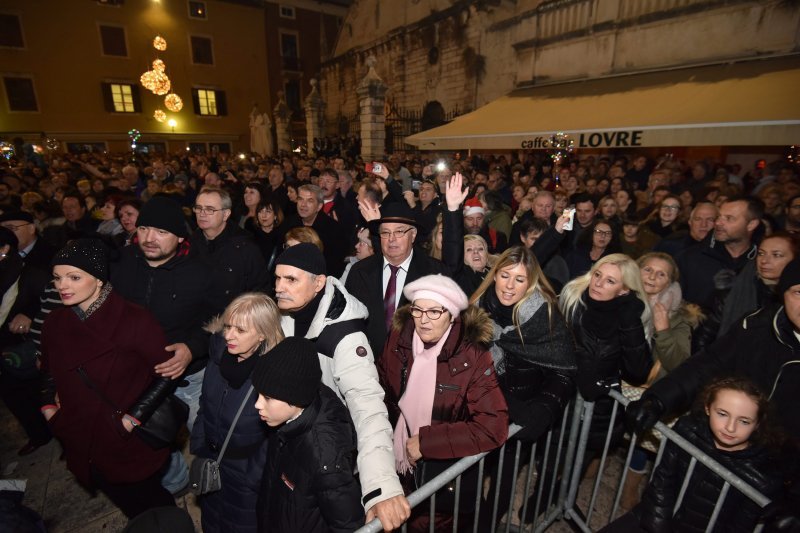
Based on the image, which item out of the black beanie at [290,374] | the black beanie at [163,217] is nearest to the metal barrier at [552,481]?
the black beanie at [290,374]

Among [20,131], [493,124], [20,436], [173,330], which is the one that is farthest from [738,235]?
[20,131]

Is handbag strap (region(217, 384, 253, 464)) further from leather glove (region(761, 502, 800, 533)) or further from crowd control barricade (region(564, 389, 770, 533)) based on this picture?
leather glove (region(761, 502, 800, 533))

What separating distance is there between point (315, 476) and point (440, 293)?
113 cm

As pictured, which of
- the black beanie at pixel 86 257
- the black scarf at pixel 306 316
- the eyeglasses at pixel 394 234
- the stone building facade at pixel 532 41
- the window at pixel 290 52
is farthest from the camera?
the window at pixel 290 52

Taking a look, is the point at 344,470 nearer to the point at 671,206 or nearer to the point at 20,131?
the point at 671,206

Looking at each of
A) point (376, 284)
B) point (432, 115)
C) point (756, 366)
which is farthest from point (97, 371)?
point (432, 115)

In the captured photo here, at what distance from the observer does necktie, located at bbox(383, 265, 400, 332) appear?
3.09 m

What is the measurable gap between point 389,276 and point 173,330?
1791mm

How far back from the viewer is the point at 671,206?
5.15m

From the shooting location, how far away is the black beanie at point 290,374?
65.2 inches

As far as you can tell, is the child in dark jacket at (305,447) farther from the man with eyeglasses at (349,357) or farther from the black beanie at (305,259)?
the black beanie at (305,259)

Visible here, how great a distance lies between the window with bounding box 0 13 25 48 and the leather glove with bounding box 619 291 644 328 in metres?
35.2

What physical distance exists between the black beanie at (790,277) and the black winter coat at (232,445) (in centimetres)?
310

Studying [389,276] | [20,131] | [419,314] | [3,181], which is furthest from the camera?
[20,131]
